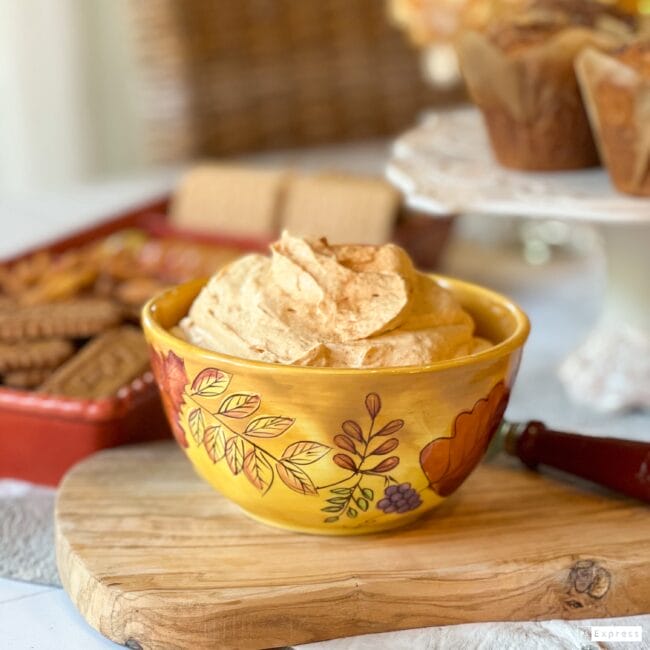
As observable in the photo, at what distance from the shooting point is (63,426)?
73cm

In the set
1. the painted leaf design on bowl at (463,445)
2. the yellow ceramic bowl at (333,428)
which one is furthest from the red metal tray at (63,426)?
the painted leaf design on bowl at (463,445)

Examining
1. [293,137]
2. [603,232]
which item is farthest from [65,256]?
[293,137]

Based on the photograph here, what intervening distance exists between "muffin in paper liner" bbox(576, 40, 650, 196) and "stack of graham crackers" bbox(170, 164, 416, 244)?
45cm

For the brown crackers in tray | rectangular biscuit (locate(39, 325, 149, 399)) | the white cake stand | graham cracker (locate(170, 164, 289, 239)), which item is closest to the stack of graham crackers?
graham cracker (locate(170, 164, 289, 239))

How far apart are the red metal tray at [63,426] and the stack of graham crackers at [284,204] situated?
0.52 meters

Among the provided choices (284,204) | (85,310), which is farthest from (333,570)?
(284,204)

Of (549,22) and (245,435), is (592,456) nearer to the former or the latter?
(245,435)

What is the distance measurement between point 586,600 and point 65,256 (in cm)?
83

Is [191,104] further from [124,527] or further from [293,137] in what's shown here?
[124,527]

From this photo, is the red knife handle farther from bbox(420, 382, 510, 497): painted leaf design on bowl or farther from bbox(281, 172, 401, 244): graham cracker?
bbox(281, 172, 401, 244): graham cracker

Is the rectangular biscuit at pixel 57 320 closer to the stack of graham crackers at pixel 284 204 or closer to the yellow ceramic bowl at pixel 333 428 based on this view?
the yellow ceramic bowl at pixel 333 428

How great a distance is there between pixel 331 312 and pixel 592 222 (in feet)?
1.05

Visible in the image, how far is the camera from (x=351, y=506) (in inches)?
23.0

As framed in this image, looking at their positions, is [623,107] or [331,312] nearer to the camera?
[331,312]
